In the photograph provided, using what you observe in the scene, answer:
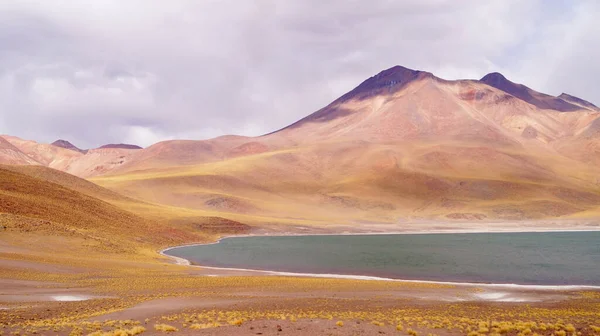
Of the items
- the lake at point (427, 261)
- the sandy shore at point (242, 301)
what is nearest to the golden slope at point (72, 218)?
the lake at point (427, 261)

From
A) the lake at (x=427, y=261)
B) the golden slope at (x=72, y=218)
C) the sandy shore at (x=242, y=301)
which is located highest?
the golden slope at (x=72, y=218)

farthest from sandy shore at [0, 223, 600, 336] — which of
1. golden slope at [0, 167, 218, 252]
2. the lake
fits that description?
golden slope at [0, 167, 218, 252]


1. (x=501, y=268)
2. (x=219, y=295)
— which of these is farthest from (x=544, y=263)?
(x=219, y=295)

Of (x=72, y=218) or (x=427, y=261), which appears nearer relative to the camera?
(x=427, y=261)

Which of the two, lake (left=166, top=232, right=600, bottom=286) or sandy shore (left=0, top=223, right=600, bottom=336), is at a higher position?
lake (left=166, top=232, right=600, bottom=286)

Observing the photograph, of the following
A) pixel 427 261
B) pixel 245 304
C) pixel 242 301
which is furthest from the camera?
pixel 427 261

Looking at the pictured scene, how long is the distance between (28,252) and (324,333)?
4021cm

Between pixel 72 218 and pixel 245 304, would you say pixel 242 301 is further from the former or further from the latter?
pixel 72 218

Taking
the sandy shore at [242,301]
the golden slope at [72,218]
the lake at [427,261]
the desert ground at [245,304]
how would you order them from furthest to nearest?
the golden slope at [72,218] → the lake at [427,261] → the sandy shore at [242,301] → the desert ground at [245,304]

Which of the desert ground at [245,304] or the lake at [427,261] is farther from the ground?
the lake at [427,261]

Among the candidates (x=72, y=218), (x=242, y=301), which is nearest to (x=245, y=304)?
(x=242, y=301)

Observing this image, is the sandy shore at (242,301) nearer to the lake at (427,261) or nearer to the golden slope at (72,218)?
the lake at (427,261)

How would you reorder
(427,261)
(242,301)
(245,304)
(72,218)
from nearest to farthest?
(245,304)
(242,301)
(427,261)
(72,218)

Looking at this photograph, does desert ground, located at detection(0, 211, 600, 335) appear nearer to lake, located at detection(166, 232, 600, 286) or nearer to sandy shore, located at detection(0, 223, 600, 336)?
sandy shore, located at detection(0, 223, 600, 336)
